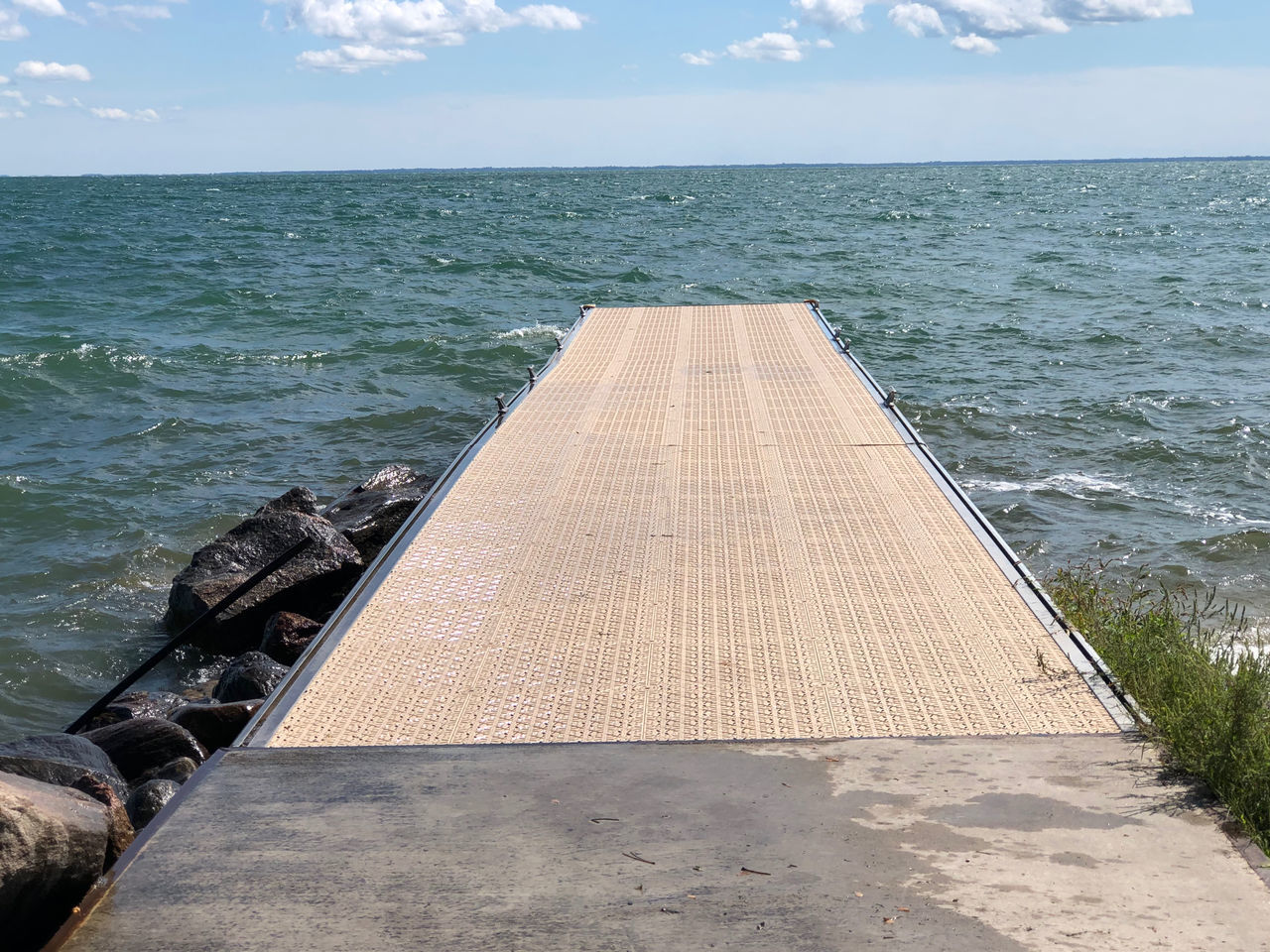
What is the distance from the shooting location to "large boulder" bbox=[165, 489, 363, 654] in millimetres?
6969

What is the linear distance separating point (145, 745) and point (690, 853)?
119 inches

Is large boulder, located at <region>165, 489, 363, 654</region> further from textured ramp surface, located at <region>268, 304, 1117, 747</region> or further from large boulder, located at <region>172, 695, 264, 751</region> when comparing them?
large boulder, located at <region>172, 695, 264, 751</region>

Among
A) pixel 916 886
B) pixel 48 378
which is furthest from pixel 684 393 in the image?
pixel 48 378

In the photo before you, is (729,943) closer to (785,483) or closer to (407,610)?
(407,610)

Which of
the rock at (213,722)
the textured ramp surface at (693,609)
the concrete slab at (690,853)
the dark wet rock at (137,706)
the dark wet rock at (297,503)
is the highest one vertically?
the textured ramp surface at (693,609)

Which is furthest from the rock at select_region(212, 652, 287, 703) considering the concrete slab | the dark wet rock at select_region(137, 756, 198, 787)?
the concrete slab

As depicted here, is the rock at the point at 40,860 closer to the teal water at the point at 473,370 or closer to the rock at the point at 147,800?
the rock at the point at 147,800

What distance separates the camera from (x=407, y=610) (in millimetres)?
4652

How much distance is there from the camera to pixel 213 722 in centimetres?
532

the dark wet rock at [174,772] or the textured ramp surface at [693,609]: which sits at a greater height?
the textured ramp surface at [693,609]

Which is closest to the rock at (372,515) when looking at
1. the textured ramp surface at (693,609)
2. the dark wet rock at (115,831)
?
the textured ramp surface at (693,609)

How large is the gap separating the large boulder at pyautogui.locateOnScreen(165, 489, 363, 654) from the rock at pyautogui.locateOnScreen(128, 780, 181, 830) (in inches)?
102

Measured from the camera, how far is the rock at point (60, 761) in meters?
4.11

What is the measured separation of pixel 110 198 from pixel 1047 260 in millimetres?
48217
